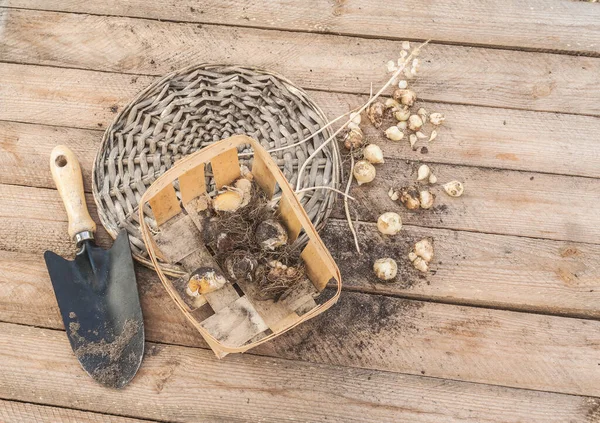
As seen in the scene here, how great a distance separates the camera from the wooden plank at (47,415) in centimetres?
84

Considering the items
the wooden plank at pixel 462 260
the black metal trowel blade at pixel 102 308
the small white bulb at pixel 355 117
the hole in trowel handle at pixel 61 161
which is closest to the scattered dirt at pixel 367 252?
the wooden plank at pixel 462 260

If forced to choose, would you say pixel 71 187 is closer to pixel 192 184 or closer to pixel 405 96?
pixel 192 184

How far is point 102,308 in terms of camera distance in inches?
33.2

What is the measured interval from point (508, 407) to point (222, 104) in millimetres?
752

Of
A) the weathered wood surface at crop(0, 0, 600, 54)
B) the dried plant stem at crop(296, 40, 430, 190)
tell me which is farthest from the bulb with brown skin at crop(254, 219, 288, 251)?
the weathered wood surface at crop(0, 0, 600, 54)

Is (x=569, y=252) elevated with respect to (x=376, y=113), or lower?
lower

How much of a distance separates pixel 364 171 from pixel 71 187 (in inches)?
21.1

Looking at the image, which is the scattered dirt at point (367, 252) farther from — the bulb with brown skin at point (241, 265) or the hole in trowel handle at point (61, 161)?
the hole in trowel handle at point (61, 161)

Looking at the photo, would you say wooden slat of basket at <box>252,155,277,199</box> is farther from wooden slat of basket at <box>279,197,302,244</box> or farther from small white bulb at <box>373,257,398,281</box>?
small white bulb at <box>373,257,398,281</box>

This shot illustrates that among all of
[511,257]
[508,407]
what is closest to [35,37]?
[511,257]

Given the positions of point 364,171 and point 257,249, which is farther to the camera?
point 364,171

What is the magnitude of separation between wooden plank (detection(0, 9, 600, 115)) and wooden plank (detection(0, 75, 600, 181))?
0.09 feet

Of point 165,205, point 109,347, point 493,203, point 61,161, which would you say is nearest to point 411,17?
point 493,203

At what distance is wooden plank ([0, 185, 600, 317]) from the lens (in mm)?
894
